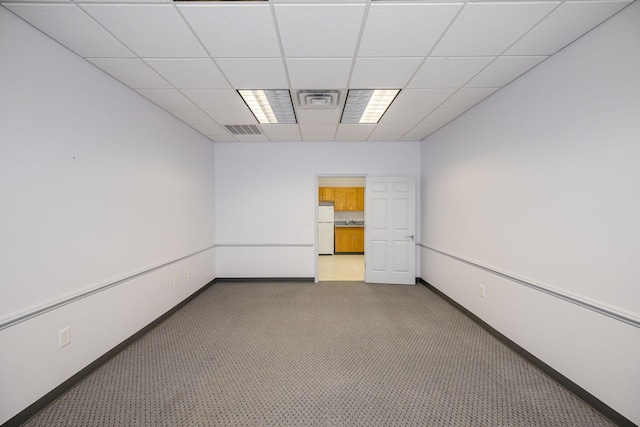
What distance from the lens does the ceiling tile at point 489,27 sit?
1496 millimetres

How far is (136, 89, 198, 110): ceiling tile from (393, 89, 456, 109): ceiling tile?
242cm

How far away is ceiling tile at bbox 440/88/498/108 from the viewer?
8.40 feet

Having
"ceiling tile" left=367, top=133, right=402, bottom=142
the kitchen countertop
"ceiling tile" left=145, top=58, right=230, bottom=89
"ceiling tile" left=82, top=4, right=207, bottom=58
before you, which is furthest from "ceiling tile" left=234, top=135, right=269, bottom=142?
the kitchen countertop

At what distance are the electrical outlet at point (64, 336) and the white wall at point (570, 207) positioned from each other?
12.7 ft

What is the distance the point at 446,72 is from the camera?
2188 mm

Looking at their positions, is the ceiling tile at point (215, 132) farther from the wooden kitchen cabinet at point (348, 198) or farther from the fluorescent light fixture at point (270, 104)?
the wooden kitchen cabinet at point (348, 198)

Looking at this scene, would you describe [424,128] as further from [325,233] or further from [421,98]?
[325,233]

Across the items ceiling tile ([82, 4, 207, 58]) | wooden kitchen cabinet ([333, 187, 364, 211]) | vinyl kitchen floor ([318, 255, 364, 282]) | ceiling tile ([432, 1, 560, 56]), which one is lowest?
vinyl kitchen floor ([318, 255, 364, 282])

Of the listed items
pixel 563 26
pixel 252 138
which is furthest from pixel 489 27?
pixel 252 138

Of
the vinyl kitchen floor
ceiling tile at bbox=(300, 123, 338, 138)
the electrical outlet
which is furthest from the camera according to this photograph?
the vinyl kitchen floor

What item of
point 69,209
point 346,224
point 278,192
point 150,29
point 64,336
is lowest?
point 64,336

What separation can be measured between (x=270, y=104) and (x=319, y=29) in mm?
1407

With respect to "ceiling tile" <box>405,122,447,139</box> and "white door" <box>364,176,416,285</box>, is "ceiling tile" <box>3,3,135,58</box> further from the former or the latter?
"white door" <box>364,176,416,285</box>

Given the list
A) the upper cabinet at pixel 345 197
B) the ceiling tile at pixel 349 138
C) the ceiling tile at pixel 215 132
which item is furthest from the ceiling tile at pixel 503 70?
the upper cabinet at pixel 345 197
